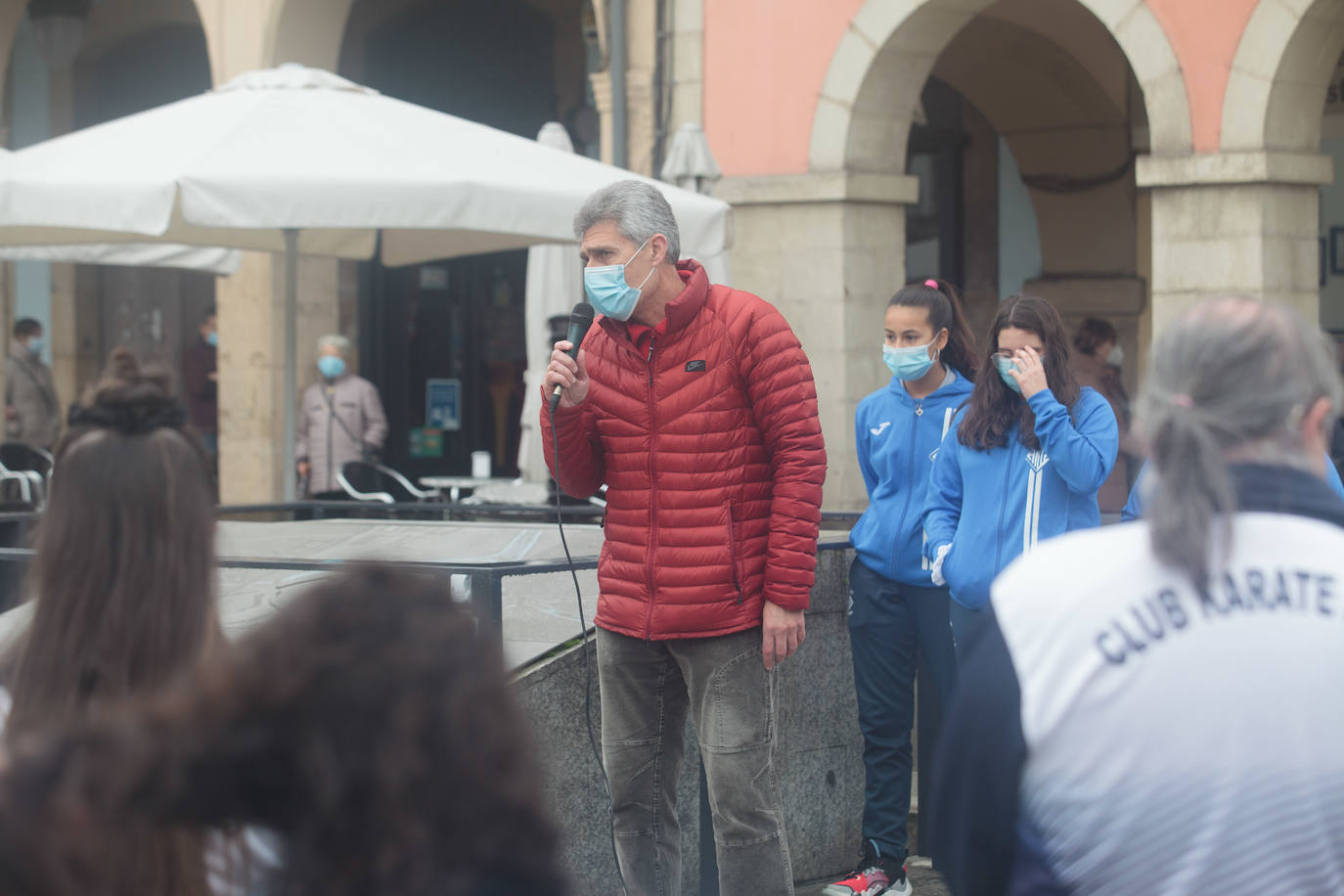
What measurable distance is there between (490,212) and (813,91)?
5.26 metres

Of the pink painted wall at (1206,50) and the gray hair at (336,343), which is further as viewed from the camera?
the gray hair at (336,343)

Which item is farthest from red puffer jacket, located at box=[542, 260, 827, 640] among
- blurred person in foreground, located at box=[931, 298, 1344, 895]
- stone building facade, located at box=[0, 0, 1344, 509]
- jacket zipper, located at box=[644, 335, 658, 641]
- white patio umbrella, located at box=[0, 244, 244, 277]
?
stone building facade, located at box=[0, 0, 1344, 509]

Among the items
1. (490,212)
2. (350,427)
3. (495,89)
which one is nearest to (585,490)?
(490,212)

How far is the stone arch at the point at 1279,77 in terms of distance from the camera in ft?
30.7

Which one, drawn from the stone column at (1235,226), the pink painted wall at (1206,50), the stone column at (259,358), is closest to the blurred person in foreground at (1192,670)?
the stone column at (1235,226)

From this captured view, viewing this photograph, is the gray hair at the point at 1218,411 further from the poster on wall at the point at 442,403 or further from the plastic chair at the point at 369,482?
the poster on wall at the point at 442,403

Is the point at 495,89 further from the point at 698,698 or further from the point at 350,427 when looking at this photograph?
the point at 698,698

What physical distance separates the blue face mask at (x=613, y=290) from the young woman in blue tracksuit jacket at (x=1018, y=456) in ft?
A: 3.35

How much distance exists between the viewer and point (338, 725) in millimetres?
1291

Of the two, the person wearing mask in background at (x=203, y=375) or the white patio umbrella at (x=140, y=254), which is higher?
the white patio umbrella at (x=140, y=254)

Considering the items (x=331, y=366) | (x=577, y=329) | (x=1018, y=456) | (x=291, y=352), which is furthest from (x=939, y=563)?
(x=331, y=366)

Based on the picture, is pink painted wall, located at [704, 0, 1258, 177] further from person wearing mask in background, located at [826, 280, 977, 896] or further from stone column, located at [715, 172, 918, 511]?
person wearing mask in background, located at [826, 280, 977, 896]

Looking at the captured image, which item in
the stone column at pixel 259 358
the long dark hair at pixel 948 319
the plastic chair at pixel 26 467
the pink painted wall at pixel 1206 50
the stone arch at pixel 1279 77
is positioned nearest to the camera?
the long dark hair at pixel 948 319

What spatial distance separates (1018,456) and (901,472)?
0.58 m
